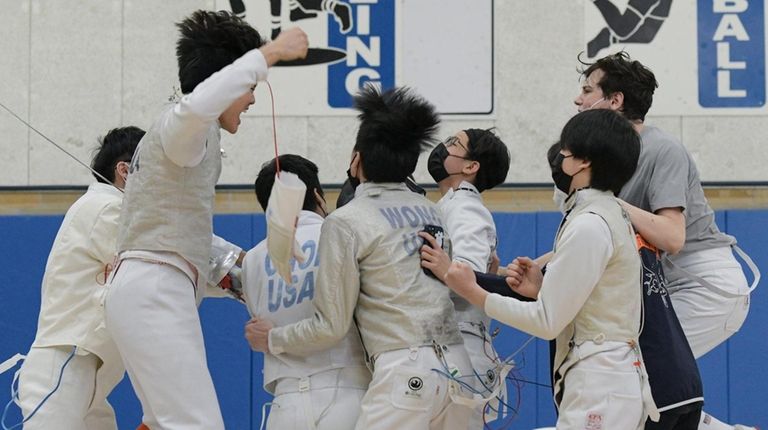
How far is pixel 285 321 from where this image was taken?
4.05 m

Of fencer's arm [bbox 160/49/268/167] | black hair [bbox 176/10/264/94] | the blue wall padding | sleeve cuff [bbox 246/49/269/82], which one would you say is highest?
black hair [bbox 176/10/264/94]

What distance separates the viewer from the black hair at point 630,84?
4402 millimetres

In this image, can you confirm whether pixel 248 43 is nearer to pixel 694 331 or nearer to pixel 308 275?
pixel 308 275

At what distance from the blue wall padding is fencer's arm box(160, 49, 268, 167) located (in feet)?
9.67

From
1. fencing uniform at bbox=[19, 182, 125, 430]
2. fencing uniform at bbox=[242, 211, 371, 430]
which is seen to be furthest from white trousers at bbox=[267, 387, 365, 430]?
fencing uniform at bbox=[19, 182, 125, 430]

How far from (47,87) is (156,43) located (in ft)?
2.25

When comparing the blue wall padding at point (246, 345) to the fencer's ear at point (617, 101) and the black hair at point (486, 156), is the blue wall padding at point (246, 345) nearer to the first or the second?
the black hair at point (486, 156)

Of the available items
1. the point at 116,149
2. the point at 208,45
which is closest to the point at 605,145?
the point at 208,45

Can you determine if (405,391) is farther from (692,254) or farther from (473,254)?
(692,254)

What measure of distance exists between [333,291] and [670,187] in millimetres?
1286

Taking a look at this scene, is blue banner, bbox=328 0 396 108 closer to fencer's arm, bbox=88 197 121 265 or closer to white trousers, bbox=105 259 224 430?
fencer's arm, bbox=88 197 121 265

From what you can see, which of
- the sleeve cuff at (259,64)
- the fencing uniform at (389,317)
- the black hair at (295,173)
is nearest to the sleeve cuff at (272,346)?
the fencing uniform at (389,317)

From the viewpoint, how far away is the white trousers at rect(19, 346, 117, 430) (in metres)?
4.25

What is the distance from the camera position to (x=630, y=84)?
440 cm
